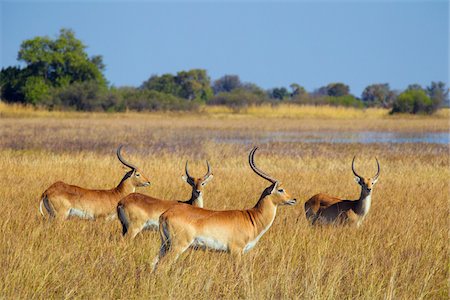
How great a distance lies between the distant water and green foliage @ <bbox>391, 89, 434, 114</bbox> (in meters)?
17.0

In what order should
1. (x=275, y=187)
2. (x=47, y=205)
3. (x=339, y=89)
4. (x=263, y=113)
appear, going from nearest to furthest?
(x=275, y=187)
(x=47, y=205)
(x=263, y=113)
(x=339, y=89)

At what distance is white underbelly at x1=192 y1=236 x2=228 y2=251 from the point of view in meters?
6.71

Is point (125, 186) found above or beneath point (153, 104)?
beneath

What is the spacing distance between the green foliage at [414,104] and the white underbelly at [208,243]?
143 feet

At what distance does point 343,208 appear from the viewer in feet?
29.7

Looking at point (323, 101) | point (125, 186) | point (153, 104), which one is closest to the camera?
point (125, 186)

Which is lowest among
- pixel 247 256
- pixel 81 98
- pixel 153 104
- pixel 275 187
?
pixel 247 256

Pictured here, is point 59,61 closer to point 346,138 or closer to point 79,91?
point 79,91

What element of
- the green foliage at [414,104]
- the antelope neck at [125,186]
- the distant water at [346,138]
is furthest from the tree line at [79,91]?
the antelope neck at [125,186]

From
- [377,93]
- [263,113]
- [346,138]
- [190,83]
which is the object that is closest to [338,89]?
[377,93]

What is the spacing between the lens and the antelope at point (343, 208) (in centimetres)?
895

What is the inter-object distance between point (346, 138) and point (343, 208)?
18654 millimetres

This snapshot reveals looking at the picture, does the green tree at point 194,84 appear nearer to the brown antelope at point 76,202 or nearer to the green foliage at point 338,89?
the green foliage at point 338,89

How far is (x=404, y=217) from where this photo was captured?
31.4 feet
